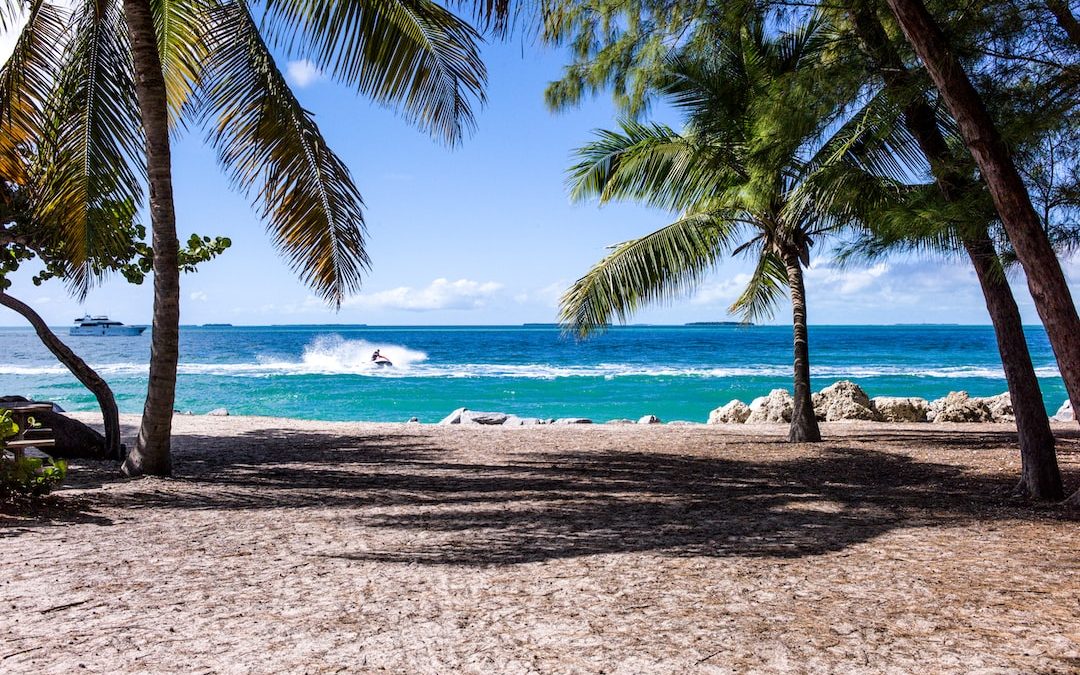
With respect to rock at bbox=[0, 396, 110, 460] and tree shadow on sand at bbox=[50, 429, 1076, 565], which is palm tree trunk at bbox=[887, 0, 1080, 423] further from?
rock at bbox=[0, 396, 110, 460]

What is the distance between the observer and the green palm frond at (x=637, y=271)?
34.6 feet

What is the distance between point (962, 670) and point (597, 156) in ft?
31.5

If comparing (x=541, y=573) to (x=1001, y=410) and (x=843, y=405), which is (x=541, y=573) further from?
(x=1001, y=410)

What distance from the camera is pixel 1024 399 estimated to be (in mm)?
6629

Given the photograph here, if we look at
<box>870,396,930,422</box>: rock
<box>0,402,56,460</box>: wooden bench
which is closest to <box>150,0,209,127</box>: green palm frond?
<box>0,402,56,460</box>: wooden bench

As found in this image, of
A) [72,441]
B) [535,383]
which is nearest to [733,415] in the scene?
[72,441]

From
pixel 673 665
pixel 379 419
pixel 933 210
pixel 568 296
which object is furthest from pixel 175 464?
pixel 379 419

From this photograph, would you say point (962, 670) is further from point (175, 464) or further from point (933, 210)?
point (175, 464)

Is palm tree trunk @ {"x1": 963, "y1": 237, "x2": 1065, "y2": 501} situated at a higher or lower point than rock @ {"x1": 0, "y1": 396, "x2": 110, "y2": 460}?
higher

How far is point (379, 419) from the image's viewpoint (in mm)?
21375

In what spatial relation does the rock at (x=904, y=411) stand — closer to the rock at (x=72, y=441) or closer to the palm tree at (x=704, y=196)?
the palm tree at (x=704, y=196)

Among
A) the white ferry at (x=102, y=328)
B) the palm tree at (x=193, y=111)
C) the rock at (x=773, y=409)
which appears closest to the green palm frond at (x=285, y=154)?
the palm tree at (x=193, y=111)

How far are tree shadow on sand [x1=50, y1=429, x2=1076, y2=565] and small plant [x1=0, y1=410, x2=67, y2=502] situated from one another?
0.56 meters

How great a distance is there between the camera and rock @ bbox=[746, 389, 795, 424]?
1434 cm
